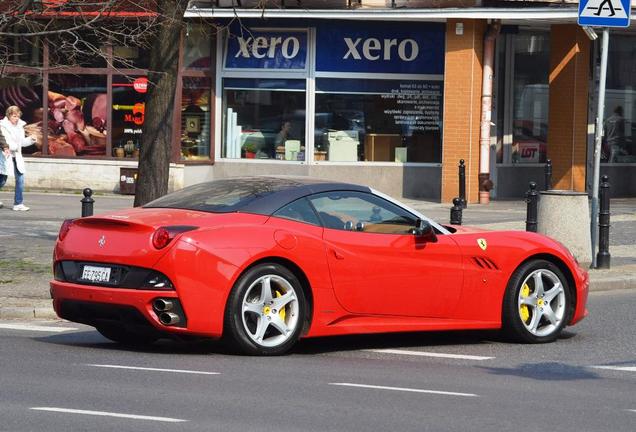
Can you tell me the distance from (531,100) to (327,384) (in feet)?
71.3

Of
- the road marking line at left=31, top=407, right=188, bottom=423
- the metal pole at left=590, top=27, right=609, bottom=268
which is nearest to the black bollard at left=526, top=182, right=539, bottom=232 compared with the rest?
the metal pole at left=590, top=27, right=609, bottom=268

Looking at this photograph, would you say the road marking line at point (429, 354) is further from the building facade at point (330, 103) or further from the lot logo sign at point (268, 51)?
the lot logo sign at point (268, 51)

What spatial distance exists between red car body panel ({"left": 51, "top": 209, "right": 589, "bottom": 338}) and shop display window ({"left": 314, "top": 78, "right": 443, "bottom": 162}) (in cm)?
1687

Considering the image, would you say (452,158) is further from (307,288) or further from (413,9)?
(307,288)

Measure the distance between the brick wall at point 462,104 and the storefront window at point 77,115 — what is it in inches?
295

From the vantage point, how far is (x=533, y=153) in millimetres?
29500

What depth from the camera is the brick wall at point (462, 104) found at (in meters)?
26.7

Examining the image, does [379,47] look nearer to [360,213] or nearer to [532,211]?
[532,211]

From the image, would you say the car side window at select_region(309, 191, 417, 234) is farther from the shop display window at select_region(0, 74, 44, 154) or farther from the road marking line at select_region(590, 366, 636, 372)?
the shop display window at select_region(0, 74, 44, 154)

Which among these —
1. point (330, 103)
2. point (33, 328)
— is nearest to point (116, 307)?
point (33, 328)

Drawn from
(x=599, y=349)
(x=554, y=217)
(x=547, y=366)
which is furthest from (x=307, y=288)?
(x=554, y=217)

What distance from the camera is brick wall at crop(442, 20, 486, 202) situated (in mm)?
26656

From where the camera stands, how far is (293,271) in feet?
32.2

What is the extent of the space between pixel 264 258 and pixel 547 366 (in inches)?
89.6
